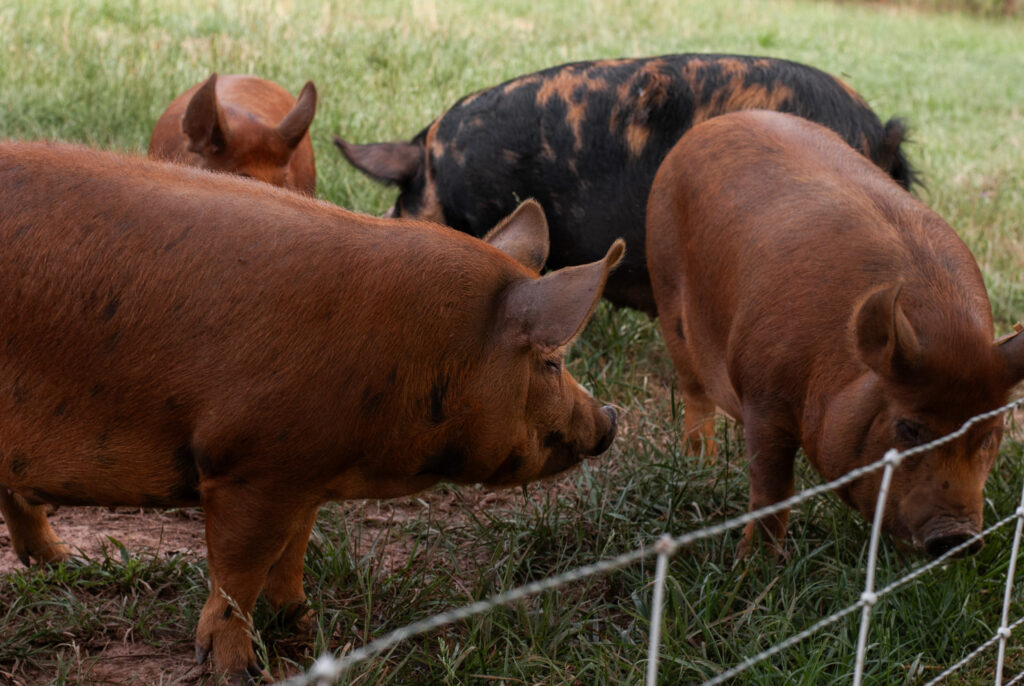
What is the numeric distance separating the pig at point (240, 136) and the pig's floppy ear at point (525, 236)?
2.28 metres

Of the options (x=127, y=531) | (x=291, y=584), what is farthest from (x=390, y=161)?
(x=291, y=584)

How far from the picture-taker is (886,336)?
301 centimetres

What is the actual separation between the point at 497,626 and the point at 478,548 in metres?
0.59

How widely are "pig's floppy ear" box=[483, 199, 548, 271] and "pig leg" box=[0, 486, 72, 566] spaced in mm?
1764

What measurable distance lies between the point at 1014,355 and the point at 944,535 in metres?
0.53

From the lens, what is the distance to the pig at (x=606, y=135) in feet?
16.9

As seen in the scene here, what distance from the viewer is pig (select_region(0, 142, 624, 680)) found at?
288 cm

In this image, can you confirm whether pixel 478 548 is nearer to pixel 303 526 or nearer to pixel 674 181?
pixel 303 526

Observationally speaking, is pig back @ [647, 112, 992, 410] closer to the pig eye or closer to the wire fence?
the pig eye

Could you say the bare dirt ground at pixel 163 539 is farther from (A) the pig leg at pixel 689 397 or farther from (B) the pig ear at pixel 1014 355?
(B) the pig ear at pixel 1014 355

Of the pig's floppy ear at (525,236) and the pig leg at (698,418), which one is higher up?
the pig's floppy ear at (525,236)

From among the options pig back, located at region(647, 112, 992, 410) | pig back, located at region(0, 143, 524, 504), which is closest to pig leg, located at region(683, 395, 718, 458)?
pig back, located at region(647, 112, 992, 410)

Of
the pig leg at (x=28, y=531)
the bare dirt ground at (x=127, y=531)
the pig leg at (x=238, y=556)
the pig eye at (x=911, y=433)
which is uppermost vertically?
the pig eye at (x=911, y=433)

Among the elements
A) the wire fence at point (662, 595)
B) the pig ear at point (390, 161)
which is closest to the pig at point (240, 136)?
the pig ear at point (390, 161)
